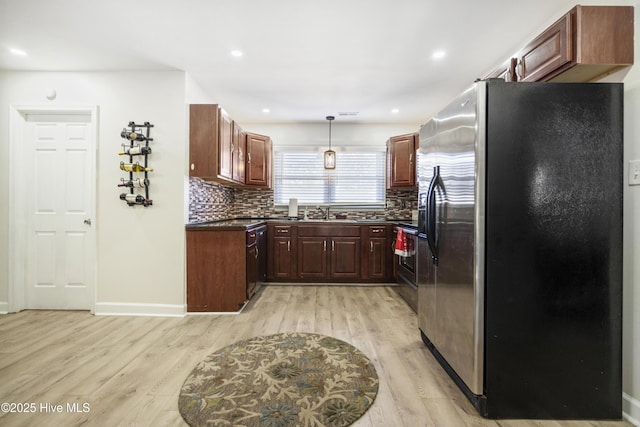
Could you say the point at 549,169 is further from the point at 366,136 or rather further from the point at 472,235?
the point at 366,136

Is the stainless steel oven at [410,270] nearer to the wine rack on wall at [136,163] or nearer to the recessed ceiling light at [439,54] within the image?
the recessed ceiling light at [439,54]

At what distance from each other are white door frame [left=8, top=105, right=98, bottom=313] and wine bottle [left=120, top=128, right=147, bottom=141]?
40 centimetres

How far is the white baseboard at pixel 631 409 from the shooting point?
1541 millimetres

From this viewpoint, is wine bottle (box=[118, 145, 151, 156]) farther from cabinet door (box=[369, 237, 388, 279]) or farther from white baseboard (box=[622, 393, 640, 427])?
white baseboard (box=[622, 393, 640, 427])

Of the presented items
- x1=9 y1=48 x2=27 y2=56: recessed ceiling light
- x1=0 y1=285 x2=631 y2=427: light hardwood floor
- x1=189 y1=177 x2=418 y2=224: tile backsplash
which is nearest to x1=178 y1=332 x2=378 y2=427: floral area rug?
x1=0 y1=285 x2=631 y2=427: light hardwood floor

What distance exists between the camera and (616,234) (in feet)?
5.17

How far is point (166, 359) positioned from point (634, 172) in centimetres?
329

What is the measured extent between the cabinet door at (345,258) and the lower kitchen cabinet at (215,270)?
1.59 metres

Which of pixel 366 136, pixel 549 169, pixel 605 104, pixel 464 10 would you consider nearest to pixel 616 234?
pixel 549 169

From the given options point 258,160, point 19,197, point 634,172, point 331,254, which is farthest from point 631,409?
point 19,197

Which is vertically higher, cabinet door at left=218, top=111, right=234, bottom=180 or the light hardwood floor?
cabinet door at left=218, top=111, right=234, bottom=180

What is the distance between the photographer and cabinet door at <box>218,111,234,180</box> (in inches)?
126

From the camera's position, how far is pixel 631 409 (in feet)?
5.16

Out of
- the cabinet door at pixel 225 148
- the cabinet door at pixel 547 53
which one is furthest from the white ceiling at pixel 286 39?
the cabinet door at pixel 225 148
